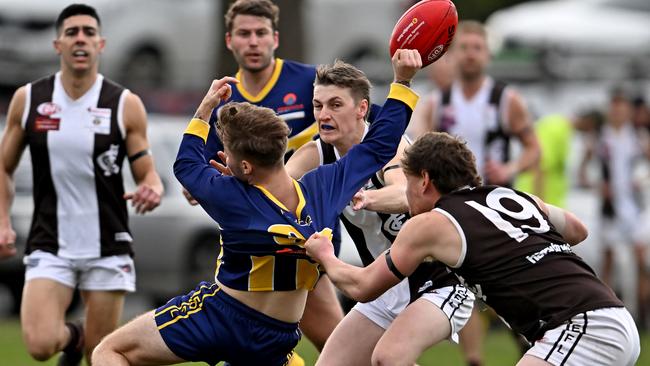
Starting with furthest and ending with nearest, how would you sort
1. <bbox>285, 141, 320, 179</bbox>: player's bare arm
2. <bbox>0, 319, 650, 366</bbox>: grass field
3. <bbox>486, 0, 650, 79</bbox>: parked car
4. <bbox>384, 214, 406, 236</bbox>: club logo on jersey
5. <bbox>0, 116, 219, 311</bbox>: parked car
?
<bbox>486, 0, 650, 79</bbox>: parked car, <bbox>0, 116, 219, 311</bbox>: parked car, <bbox>0, 319, 650, 366</bbox>: grass field, <bbox>285, 141, 320, 179</bbox>: player's bare arm, <bbox>384, 214, 406, 236</bbox>: club logo on jersey

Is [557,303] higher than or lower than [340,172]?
lower

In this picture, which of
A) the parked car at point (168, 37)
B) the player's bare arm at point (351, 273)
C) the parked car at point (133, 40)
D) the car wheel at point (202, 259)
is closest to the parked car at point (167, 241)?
the car wheel at point (202, 259)

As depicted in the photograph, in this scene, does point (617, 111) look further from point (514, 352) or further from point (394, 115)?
point (394, 115)

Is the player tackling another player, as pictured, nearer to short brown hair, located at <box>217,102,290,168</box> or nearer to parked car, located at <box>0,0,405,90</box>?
short brown hair, located at <box>217,102,290,168</box>

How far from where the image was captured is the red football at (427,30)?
6656 mm

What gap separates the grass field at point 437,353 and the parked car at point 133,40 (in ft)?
18.9

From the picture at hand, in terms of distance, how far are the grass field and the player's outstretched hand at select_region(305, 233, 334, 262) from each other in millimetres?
4718

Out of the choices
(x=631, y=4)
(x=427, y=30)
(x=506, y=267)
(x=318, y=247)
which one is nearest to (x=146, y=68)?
(x=631, y=4)

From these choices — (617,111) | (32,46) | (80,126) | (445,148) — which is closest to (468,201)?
(445,148)

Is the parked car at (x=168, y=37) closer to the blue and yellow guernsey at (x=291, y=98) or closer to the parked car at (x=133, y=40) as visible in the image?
the parked car at (x=133, y=40)

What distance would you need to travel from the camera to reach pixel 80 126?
27.4 feet

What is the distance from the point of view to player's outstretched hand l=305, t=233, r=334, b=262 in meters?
6.08

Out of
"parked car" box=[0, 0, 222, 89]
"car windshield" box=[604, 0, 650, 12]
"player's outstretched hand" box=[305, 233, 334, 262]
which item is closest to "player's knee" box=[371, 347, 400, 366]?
"player's outstretched hand" box=[305, 233, 334, 262]

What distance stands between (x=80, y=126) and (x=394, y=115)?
8.54 ft
